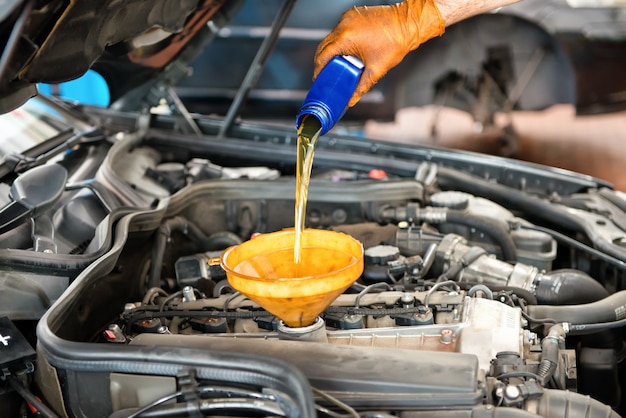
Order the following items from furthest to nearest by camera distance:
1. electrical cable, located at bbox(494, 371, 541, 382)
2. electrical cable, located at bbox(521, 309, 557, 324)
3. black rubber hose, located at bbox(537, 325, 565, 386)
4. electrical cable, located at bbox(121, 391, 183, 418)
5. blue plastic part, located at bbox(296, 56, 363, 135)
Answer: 1. electrical cable, located at bbox(521, 309, 557, 324)
2. blue plastic part, located at bbox(296, 56, 363, 135)
3. black rubber hose, located at bbox(537, 325, 565, 386)
4. electrical cable, located at bbox(494, 371, 541, 382)
5. electrical cable, located at bbox(121, 391, 183, 418)

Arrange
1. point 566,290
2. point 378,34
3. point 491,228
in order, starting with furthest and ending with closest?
point 491,228
point 566,290
point 378,34

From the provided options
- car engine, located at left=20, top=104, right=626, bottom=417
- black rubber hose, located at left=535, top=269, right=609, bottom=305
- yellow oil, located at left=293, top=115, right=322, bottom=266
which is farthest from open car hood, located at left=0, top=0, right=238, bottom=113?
black rubber hose, located at left=535, top=269, right=609, bottom=305

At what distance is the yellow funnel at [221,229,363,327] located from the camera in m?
1.47

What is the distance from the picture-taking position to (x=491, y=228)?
2436 millimetres

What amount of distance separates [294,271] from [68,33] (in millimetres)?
815

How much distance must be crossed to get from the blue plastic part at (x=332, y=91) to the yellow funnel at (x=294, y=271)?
0.30 meters

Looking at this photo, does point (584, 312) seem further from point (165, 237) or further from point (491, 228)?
point (165, 237)

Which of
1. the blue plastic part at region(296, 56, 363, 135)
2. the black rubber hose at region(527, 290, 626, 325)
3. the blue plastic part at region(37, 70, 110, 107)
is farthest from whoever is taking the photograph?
the blue plastic part at region(37, 70, 110, 107)

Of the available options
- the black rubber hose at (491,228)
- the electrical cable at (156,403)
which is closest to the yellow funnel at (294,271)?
the electrical cable at (156,403)

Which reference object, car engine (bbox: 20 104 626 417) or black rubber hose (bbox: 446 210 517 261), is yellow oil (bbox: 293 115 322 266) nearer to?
car engine (bbox: 20 104 626 417)

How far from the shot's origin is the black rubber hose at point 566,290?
2166 mm

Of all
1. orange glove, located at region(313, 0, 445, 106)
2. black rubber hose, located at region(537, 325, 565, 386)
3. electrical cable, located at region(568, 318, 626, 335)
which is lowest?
electrical cable, located at region(568, 318, 626, 335)

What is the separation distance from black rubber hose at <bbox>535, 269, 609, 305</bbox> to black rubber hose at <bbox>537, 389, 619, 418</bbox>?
712mm

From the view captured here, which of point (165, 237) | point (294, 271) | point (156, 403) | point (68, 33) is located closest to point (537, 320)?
point (294, 271)
